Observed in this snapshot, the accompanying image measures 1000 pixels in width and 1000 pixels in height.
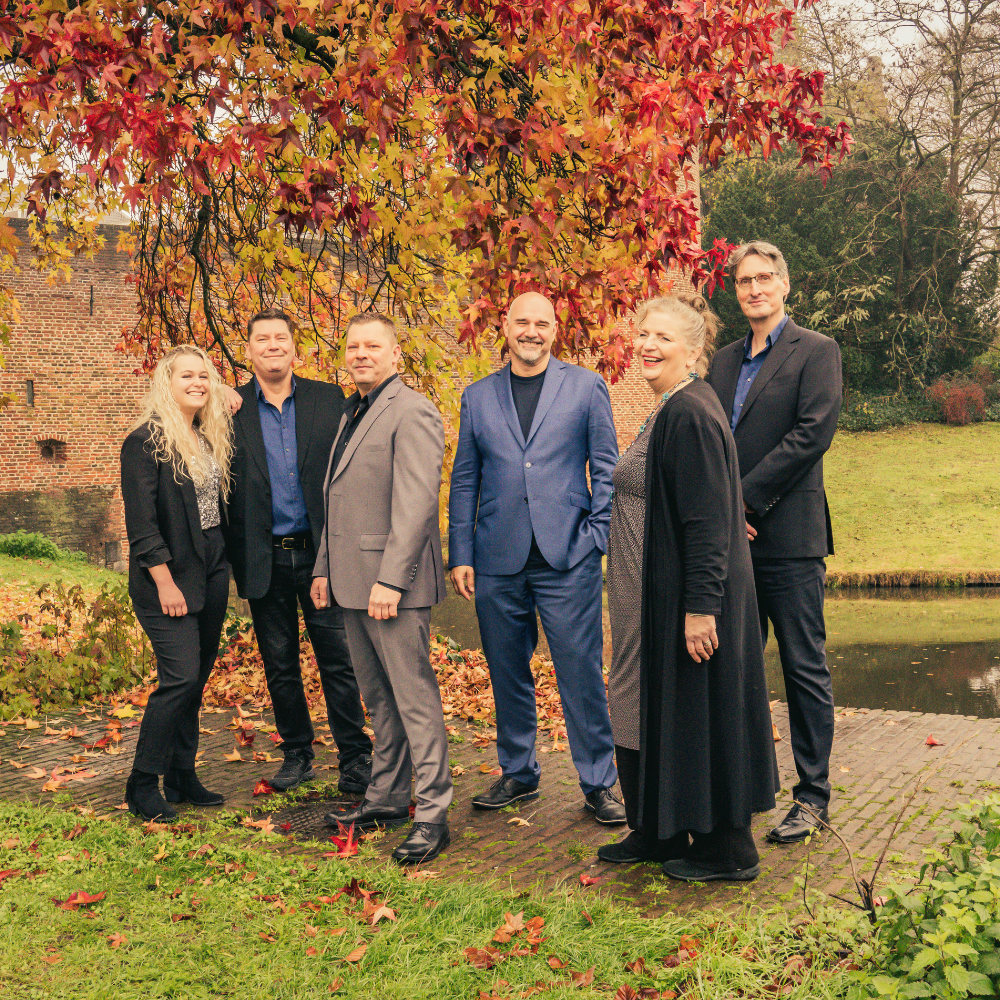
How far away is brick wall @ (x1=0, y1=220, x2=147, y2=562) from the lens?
16.8m

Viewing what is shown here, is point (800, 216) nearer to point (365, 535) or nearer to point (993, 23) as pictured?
point (993, 23)

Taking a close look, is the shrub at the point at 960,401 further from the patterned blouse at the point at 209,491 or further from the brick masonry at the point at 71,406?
the patterned blouse at the point at 209,491

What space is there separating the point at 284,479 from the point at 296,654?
913mm

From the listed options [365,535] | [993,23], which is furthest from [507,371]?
[993,23]

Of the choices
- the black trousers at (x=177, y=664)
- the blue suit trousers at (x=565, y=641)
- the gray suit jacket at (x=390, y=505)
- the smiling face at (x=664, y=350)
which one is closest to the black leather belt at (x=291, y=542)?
the black trousers at (x=177, y=664)

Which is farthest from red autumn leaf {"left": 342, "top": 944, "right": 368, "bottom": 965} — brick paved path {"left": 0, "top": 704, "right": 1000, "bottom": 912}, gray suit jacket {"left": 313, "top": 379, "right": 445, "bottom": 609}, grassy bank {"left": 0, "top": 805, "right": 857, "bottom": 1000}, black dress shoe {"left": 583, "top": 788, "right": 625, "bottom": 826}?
black dress shoe {"left": 583, "top": 788, "right": 625, "bottom": 826}

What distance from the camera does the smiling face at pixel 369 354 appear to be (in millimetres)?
3938

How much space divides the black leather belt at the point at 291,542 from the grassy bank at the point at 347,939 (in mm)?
1428

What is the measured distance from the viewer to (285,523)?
4473 mm

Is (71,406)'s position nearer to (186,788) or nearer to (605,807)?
(186,788)

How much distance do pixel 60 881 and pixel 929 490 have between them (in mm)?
20875

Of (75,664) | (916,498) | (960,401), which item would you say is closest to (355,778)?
(75,664)

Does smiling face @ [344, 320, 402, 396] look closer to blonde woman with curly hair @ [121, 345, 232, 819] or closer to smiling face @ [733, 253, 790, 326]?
blonde woman with curly hair @ [121, 345, 232, 819]

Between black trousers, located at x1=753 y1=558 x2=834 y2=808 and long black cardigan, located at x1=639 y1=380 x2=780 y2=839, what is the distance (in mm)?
500
